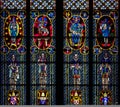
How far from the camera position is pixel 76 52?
44.6ft

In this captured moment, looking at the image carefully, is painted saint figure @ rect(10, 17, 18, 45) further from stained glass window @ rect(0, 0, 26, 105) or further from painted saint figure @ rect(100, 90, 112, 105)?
painted saint figure @ rect(100, 90, 112, 105)

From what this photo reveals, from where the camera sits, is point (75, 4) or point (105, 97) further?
point (75, 4)

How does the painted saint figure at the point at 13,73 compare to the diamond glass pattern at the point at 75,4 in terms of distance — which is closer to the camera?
the painted saint figure at the point at 13,73

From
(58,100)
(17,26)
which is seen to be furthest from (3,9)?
(58,100)

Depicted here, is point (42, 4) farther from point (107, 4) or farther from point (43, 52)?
point (107, 4)

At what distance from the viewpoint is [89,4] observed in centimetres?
→ 1362

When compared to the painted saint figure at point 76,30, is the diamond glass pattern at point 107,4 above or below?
above

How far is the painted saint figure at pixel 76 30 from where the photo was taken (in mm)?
13648

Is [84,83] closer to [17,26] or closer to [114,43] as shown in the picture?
[114,43]

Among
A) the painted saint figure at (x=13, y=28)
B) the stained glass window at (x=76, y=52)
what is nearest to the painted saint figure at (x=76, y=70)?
the stained glass window at (x=76, y=52)

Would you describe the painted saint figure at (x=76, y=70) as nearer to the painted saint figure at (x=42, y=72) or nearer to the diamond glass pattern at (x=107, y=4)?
the painted saint figure at (x=42, y=72)

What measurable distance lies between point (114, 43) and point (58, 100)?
5.70 ft

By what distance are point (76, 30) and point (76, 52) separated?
0.49m

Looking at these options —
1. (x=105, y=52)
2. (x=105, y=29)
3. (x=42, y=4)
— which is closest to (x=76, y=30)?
(x=105, y=29)
